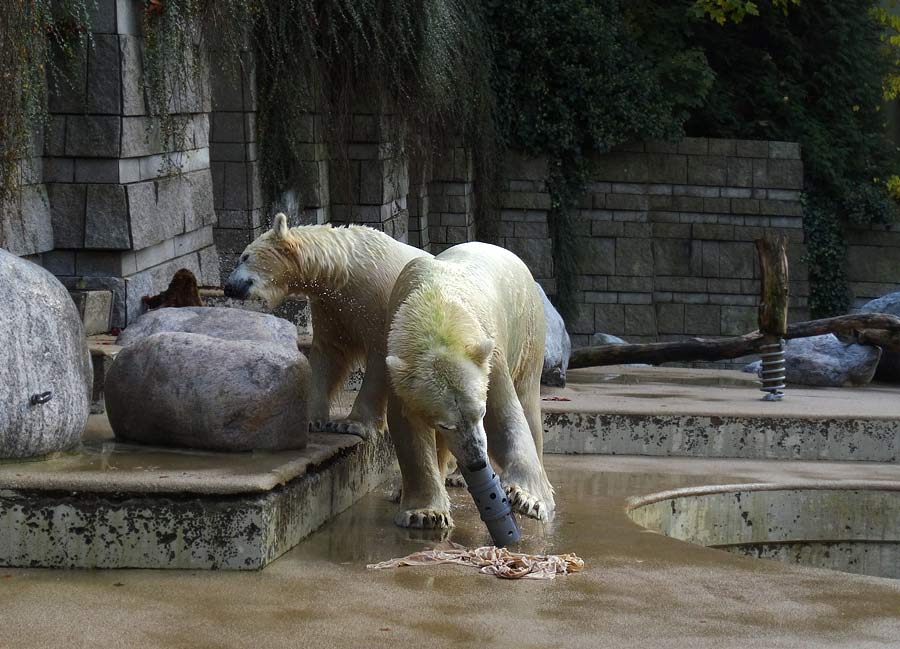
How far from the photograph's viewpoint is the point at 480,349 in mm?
4098

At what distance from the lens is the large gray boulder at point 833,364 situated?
402 inches

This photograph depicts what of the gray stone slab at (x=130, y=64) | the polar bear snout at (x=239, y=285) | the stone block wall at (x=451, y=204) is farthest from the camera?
the stone block wall at (x=451, y=204)

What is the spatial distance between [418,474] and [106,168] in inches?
109

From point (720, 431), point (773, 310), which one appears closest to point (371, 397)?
point (720, 431)

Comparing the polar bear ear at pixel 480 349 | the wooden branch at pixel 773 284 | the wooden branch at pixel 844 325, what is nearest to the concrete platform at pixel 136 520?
the polar bear ear at pixel 480 349

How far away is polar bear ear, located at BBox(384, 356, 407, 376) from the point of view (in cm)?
412

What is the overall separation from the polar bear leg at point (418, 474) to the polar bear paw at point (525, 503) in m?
0.24

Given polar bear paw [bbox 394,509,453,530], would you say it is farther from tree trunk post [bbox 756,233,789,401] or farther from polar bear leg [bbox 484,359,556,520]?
tree trunk post [bbox 756,233,789,401]

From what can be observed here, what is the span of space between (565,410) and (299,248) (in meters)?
2.29

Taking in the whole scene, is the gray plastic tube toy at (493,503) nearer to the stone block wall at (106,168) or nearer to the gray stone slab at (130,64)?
the stone block wall at (106,168)

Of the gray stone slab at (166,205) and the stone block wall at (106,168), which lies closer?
the stone block wall at (106,168)

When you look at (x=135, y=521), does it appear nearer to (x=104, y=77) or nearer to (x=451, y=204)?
(x=104, y=77)

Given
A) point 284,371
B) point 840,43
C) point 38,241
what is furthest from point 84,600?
point 840,43

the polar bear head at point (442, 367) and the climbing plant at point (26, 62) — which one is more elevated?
the climbing plant at point (26, 62)
